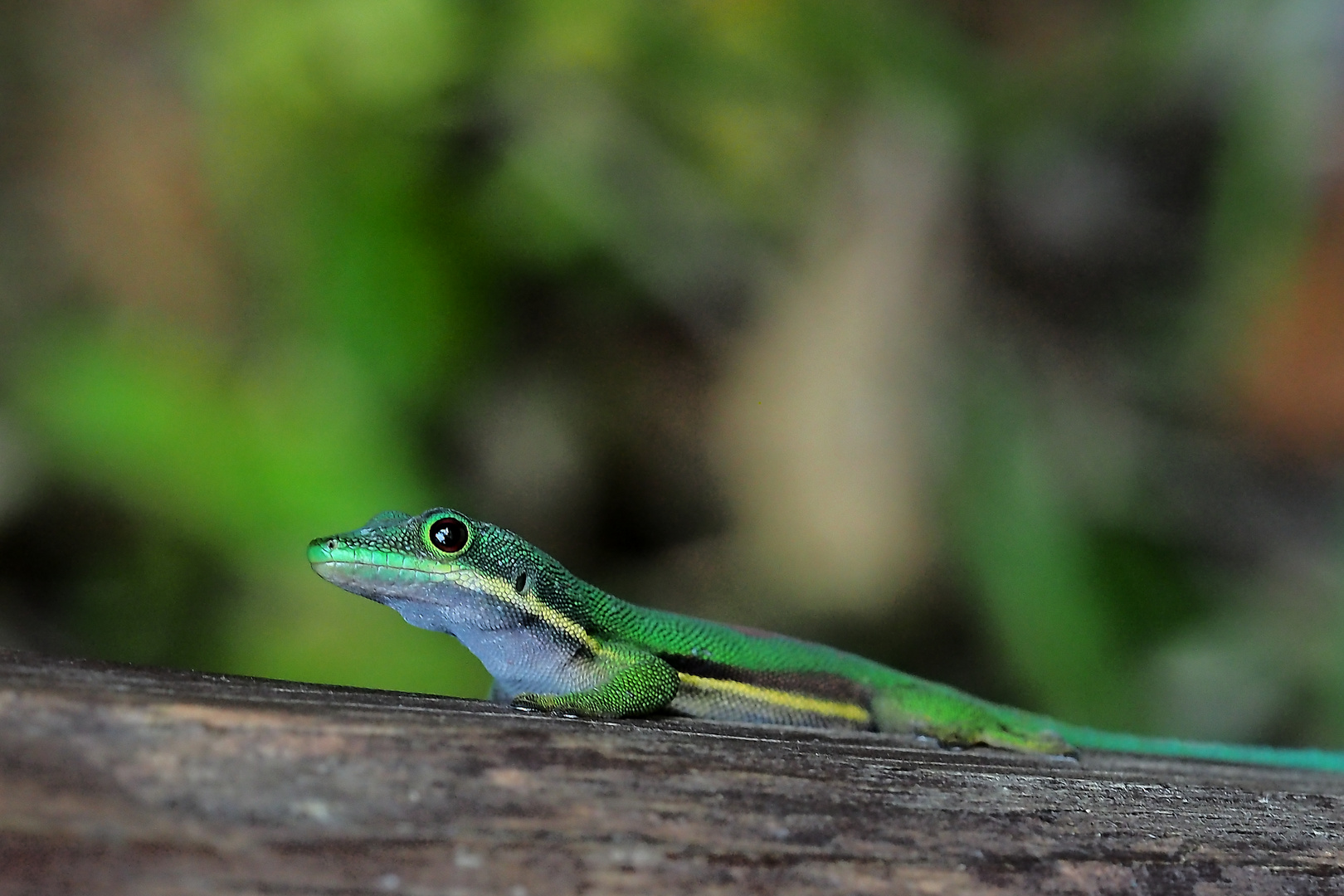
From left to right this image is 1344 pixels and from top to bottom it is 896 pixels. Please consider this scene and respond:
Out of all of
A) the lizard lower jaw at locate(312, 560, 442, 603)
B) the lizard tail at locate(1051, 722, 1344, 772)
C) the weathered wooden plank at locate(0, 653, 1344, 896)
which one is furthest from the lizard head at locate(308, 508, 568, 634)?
the lizard tail at locate(1051, 722, 1344, 772)

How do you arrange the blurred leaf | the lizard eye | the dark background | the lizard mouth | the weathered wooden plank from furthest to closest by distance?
the dark background, the blurred leaf, the lizard eye, the lizard mouth, the weathered wooden plank

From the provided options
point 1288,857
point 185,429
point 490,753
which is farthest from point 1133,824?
point 185,429

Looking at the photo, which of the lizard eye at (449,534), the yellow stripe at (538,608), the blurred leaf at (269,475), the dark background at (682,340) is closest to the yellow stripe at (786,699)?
the yellow stripe at (538,608)

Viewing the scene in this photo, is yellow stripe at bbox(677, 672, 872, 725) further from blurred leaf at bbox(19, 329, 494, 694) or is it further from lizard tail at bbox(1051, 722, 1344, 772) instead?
blurred leaf at bbox(19, 329, 494, 694)

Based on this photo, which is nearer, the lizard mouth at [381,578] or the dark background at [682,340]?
the lizard mouth at [381,578]

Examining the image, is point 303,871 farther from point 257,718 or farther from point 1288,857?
point 1288,857

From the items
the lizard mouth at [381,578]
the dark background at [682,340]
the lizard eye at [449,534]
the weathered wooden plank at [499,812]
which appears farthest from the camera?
the dark background at [682,340]

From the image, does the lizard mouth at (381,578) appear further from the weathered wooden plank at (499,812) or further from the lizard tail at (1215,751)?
the lizard tail at (1215,751)

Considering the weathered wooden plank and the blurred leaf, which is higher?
the blurred leaf
